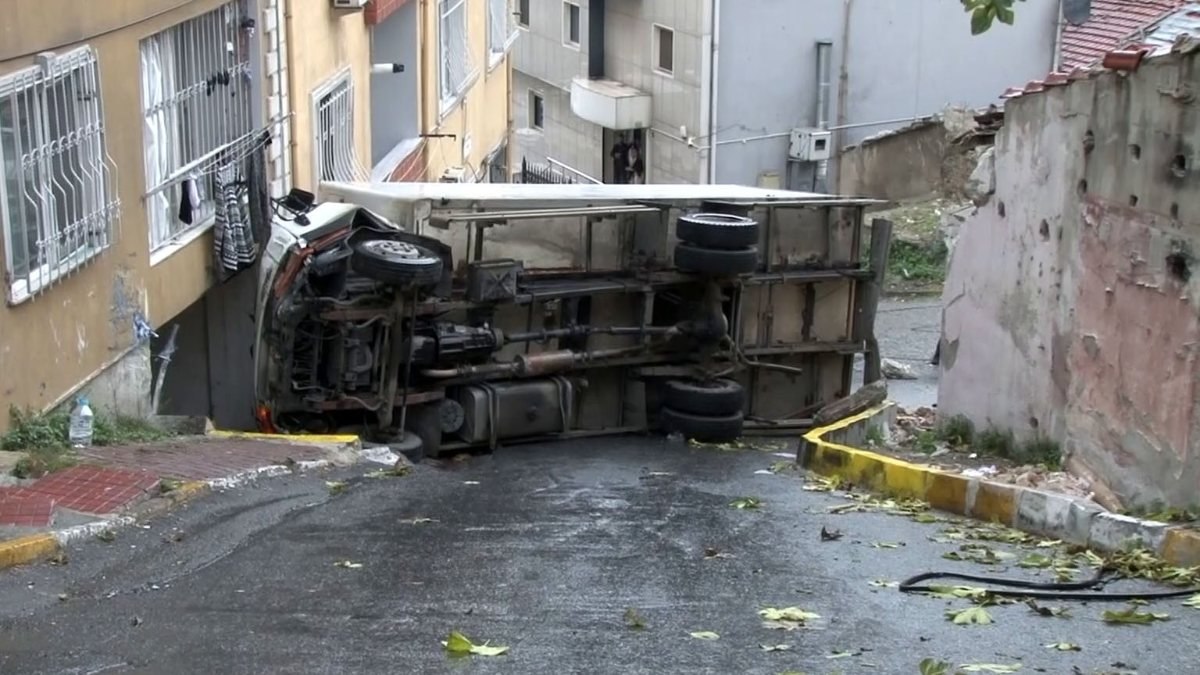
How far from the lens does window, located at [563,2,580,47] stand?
35.1m

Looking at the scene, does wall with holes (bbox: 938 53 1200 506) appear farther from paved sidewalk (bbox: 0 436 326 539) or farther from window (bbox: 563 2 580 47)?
window (bbox: 563 2 580 47)

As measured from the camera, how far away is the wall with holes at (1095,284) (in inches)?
358

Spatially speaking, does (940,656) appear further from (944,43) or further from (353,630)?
(944,43)

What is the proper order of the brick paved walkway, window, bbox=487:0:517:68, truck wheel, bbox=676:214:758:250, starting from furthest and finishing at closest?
1. window, bbox=487:0:517:68
2. truck wheel, bbox=676:214:758:250
3. the brick paved walkway

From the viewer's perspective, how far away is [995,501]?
9.80 metres

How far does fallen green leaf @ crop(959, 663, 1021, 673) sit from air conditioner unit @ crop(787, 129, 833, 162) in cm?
2469

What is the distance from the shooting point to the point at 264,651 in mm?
6203

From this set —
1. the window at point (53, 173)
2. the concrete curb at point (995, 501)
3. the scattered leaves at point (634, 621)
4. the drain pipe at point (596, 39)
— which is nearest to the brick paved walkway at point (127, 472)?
the window at point (53, 173)

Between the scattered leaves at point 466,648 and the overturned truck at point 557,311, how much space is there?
222 inches

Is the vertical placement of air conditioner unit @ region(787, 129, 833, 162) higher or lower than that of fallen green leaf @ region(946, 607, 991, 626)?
higher

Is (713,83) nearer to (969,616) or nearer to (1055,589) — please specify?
(1055,589)

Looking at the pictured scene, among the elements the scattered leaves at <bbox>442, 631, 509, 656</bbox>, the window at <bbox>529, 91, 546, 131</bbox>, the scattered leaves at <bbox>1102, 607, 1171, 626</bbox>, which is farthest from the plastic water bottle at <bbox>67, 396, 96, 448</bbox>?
the window at <bbox>529, 91, 546, 131</bbox>

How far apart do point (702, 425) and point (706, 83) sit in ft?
55.5

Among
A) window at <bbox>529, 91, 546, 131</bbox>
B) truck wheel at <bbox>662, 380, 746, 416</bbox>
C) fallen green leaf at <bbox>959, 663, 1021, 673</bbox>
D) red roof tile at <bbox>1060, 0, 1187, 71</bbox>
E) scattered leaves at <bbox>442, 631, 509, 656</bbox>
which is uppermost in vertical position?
red roof tile at <bbox>1060, 0, 1187, 71</bbox>
